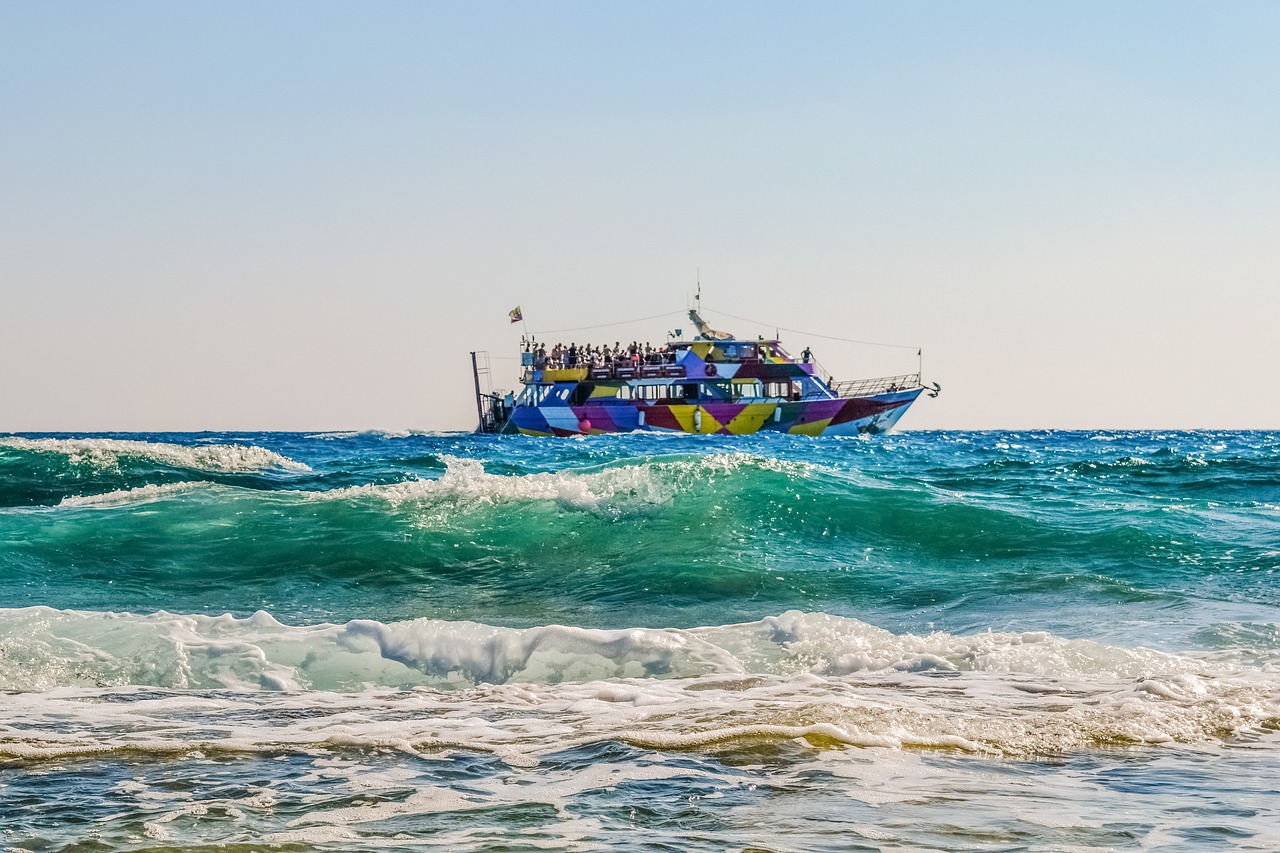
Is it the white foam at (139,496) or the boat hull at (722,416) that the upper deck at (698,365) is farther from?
the white foam at (139,496)

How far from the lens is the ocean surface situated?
3676 mm

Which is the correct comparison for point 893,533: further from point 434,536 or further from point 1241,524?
point 434,536

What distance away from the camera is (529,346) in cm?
5338

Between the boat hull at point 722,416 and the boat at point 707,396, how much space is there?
0.14 ft

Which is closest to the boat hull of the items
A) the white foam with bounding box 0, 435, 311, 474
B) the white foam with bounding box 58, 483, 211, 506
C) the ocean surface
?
the white foam with bounding box 0, 435, 311, 474

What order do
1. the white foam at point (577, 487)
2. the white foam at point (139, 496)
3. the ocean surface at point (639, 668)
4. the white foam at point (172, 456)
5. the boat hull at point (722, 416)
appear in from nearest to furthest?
the ocean surface at point (639, 668), the white foam at point (577, 487), the white foam at point (139, 496), the white foam at point (172, 456), the boat hull at point (722, 416)

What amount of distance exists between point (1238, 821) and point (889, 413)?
4942 centimetres

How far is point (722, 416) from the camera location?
162 ft

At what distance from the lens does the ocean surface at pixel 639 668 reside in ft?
12.1

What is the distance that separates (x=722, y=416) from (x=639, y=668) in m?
43.0

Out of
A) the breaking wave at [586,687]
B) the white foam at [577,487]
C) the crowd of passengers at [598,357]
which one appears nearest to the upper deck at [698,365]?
the crowd of passengers at [598,357]

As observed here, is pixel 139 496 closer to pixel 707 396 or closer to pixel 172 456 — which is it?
pixel 172 456

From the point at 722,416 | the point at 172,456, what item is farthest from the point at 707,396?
the point at 172,456

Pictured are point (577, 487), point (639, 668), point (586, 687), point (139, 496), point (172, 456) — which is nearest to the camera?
point (586, 687)
